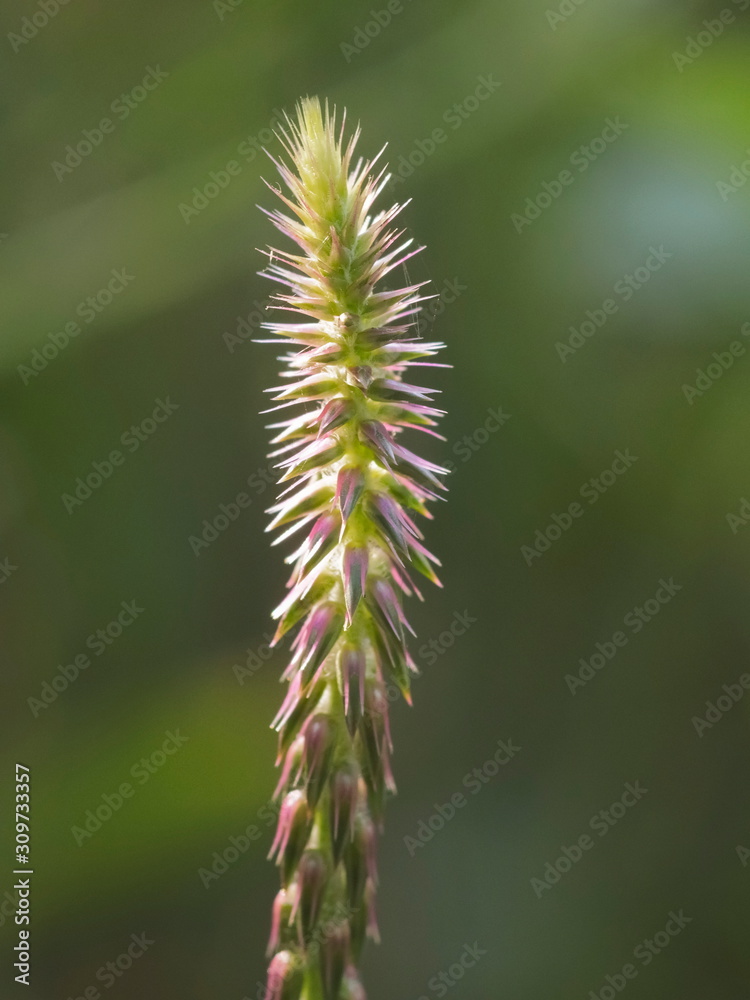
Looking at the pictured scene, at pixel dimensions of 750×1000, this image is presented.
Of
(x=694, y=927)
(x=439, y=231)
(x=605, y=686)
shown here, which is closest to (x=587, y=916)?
(x=694, y=927)

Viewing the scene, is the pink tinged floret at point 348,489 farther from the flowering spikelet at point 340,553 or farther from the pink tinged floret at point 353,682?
the pink tinged floret at point 353,682

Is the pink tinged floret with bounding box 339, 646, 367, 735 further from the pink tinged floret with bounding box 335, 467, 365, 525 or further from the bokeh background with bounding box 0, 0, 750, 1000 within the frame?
the bokeh background with bounding box 0, 0, 750, 1000

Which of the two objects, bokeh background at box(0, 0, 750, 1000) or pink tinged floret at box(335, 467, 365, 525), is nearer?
pink tinged floret at box(335, 467, 365, 525)

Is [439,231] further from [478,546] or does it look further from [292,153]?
[292,153]

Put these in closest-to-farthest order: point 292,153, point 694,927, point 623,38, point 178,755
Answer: point 292,153 < point 178,755 < point 694,927 < point 623,38

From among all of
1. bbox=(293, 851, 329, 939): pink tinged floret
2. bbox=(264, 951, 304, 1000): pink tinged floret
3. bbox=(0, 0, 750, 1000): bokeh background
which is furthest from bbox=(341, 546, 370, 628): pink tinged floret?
bbox=(0, 0, 750, 1000): bokeh background

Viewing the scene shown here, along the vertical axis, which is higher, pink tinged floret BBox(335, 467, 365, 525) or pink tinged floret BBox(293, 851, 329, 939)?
pink tinged floret BBox(335, 467, 365, 525)

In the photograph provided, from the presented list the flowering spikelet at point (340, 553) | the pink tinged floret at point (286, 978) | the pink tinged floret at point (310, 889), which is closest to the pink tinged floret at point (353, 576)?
the flowering spikelet at point (340, 553)
